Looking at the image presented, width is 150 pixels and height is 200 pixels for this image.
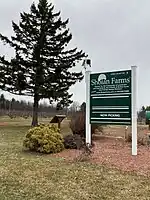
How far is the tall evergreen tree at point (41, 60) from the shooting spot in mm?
25219

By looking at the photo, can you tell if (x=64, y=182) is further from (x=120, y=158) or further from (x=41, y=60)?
(x=41, y=60)

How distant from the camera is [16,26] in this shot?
26312 millimetres

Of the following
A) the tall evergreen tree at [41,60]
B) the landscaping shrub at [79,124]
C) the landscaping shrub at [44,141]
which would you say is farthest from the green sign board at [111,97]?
the tall evergreen tree at [41,60]

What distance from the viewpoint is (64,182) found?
6715 mm

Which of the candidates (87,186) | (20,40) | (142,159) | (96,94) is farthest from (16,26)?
(87,186)

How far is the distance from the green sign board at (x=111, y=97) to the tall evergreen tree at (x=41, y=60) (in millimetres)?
13539

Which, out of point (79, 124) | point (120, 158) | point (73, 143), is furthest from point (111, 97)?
point (79, 124)

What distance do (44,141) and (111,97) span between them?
2.50 m

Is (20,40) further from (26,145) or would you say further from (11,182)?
(11,182)

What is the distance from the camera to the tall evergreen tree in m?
25.2

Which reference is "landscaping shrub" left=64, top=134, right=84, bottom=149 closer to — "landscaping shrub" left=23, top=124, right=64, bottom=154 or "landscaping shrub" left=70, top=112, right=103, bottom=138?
"landscaping shrub" left=23, top=124, right=64, bottom=154

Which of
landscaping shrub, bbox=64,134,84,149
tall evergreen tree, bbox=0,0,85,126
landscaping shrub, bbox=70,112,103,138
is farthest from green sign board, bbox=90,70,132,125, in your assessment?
tall evergreen tree, bbox=0,0,85,126

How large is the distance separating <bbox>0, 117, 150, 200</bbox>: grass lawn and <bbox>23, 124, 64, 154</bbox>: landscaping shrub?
1445 mm

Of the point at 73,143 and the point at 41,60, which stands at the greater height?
the point at 41,60
